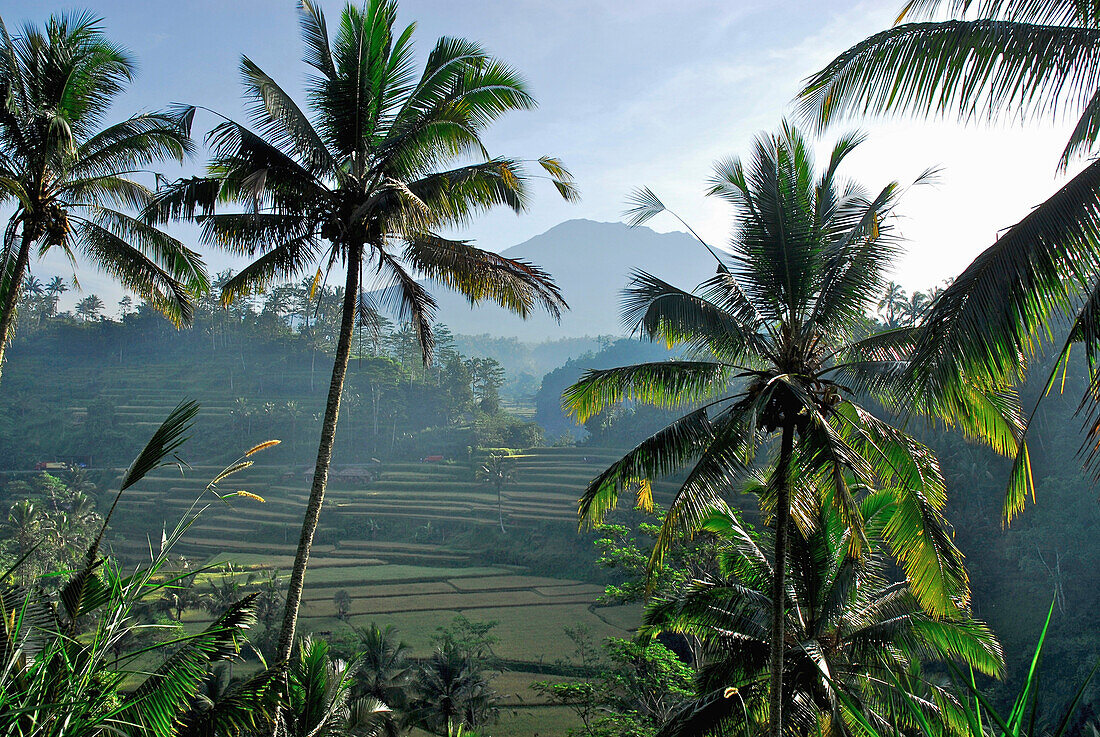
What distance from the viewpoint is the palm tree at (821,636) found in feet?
20.6

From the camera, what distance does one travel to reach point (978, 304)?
2559mm

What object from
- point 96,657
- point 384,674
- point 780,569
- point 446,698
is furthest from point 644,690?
point 96,657

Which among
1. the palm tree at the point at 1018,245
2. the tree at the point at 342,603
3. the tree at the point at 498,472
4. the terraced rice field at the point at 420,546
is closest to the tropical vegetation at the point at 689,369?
the palm tree at the point at 1018,245

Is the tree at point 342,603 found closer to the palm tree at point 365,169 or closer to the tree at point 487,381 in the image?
the palm tree at point 365,169

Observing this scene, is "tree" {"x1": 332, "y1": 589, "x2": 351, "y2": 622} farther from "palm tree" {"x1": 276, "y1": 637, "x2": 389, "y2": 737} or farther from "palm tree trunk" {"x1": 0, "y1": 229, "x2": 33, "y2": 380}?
"palm tree trunk" {"x1": 0, "y1": 229, "x2": 33, "y2": 380}

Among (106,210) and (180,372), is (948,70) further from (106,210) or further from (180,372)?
(180,372)

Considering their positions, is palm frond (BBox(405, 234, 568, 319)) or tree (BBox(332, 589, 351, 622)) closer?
palm frond (BBox(405, 234, 568, 319))

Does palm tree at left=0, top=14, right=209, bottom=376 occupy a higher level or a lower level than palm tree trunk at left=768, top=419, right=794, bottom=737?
higher

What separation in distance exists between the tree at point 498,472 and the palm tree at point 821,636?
34.6 metres

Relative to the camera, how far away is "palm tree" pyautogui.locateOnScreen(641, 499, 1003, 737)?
6.29 m

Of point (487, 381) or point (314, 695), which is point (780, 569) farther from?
point (487, 381)

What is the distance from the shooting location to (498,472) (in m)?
42.8

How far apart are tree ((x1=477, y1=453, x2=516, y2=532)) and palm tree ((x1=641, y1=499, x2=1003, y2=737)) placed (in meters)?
34.6

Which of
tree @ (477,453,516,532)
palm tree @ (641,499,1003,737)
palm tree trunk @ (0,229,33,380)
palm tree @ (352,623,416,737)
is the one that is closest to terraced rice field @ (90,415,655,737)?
Result: tree @ (477,453,516,532)
